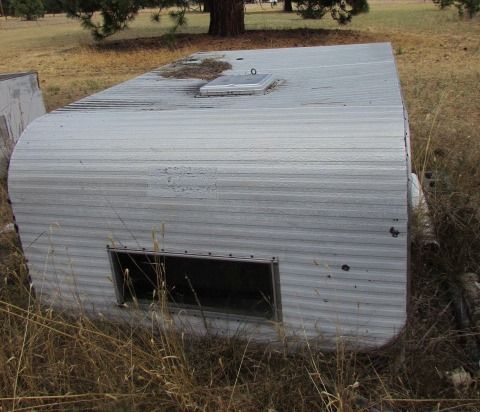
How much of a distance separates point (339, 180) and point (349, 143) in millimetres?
140

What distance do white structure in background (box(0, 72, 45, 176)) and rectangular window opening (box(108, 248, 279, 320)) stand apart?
9.23 ft

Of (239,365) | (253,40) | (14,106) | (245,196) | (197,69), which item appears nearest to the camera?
(245,196)

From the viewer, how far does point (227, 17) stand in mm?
14523

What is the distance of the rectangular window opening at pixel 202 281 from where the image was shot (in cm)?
A: 219

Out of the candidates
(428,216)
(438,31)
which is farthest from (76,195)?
(438,31)

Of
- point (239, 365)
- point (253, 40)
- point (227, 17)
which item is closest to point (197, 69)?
point (239, 365)

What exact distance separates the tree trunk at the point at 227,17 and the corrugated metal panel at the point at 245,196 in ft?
41.7

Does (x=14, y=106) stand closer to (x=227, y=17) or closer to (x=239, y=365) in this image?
(x=239, y=365)

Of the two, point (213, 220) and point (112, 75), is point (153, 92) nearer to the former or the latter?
point (213, 220)

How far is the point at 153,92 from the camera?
2.96 metres

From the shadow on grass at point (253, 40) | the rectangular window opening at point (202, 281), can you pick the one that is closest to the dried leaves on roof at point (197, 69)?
the rectangular window opening at point (202, 281)

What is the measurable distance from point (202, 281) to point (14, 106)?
335 centimetres

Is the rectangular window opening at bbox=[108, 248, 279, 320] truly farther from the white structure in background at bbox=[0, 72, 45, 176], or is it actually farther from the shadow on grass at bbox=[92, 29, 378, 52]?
the shadow on grass at bbox=[92, 29, 378, 52]

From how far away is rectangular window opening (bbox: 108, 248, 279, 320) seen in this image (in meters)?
2.19
